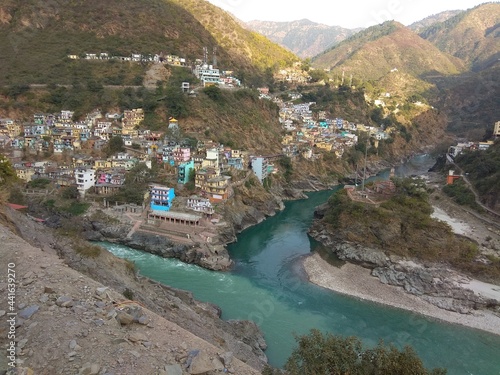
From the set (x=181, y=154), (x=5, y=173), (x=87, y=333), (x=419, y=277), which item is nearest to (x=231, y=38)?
(x=181, y=154)

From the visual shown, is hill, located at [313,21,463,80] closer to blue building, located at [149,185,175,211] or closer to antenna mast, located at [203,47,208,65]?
antenna mast, located at [203,47,208,65]

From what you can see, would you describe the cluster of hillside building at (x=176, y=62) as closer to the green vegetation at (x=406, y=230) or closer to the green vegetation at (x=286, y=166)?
the green vegetation at (x=286, y=166)

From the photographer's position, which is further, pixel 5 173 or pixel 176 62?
pixel 176 62

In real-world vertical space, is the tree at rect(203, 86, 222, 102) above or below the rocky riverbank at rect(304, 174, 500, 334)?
above

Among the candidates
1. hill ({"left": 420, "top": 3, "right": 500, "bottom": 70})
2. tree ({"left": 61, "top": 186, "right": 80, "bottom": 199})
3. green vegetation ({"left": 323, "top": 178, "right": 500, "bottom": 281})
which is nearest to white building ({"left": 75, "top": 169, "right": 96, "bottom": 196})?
tree ({"left": 61, "top": 186, "right": 80, "bottom": 199})

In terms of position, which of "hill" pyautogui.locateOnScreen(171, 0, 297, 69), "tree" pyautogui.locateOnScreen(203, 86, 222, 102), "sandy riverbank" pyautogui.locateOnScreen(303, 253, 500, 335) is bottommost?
"sandy riverbank" pyautogui.locateOnScreen(303, 253, 500, 335)

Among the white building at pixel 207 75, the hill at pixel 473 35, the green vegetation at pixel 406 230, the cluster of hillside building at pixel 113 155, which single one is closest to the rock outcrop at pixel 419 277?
the green vegetation at pixel 406 230

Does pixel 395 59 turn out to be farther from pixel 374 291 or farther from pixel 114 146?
pixel 374 291

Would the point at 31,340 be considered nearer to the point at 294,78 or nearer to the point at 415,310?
the point at 415,310
